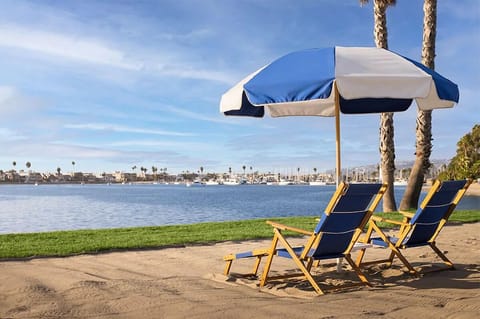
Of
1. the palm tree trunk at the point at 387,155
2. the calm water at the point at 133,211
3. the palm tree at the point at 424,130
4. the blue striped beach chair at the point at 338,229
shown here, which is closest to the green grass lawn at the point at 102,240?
the blue striped beach chair at the point at 338,229

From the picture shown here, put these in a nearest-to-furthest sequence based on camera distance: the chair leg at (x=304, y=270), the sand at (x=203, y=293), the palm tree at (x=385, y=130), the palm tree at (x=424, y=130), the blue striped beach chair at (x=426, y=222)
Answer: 1. the sand at (x=203, y=293)
2. the chair leg at (x=304, y=270)
3. the blue striped beach chair at (x=426, y=222)
4. the palm tree at (x=424, y=130)
5. the palm tree at (x=385, y=130)

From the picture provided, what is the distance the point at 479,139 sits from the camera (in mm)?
64250

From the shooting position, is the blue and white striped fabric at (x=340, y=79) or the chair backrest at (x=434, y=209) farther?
the chair backrest at (x=434, y=209)

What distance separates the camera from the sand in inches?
146

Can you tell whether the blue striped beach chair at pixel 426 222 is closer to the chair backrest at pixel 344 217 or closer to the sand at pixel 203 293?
the sand at pixel 203 293

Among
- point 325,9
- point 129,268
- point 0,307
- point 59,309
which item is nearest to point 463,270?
point 129,268

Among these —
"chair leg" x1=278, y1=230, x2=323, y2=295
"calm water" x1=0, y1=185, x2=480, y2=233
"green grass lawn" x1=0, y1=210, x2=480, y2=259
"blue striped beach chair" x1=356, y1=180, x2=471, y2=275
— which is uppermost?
"blue striped beach chair" x1=356, y1=180, x2=471, y2=275

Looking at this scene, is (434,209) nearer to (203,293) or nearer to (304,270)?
(304,270)

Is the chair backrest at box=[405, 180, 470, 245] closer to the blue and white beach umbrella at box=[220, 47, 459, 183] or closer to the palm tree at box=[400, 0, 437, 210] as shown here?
the blue and white beach umbrella at box=[220, 47, 459, 183]

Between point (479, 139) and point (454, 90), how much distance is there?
6529cm

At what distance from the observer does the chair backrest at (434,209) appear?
5344 mm

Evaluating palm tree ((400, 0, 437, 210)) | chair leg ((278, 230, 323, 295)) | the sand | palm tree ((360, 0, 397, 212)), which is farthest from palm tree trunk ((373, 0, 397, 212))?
chair leg ((278, 230, 323, 295))

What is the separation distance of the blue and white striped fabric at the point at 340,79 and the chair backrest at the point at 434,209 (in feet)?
3.19

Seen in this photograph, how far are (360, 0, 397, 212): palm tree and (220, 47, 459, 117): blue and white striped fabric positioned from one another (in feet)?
33.6
